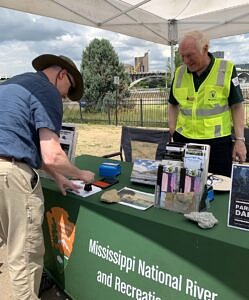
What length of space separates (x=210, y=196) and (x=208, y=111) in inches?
31.5

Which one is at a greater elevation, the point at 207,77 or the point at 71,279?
the point at 207,77

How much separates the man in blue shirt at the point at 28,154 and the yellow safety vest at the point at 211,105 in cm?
92

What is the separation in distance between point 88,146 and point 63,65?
20.8 ft

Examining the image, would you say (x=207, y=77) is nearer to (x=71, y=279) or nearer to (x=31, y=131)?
(x=31, y=131)

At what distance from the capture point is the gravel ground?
2297mm

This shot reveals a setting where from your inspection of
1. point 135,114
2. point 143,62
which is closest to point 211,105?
point 135,114

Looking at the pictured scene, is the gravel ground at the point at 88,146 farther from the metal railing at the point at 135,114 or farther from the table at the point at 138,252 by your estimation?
the metal railing at the point at 135,114

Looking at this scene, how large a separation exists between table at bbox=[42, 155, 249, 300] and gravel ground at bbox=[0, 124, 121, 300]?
7.1 inches

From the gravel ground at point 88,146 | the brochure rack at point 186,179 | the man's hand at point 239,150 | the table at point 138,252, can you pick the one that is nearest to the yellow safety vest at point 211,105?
the man's hand at point 239,150

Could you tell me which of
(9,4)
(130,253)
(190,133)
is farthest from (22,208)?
(9,4)

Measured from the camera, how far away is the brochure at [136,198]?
1730mm

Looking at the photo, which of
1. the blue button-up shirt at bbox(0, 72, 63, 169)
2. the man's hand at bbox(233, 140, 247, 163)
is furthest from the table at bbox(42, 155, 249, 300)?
the man's hand at bbox(233, 140, 247, 163)

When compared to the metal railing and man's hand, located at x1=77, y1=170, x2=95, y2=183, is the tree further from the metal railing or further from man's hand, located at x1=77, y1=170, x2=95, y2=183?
man's hand, located at x1=77, y1=170, x2=95, y2=183

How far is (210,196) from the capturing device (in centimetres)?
174
